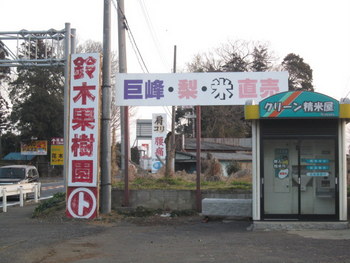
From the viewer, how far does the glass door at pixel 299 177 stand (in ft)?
40.3

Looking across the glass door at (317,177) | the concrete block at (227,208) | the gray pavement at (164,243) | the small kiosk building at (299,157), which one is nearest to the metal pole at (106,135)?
the gray pavement at (164,243)

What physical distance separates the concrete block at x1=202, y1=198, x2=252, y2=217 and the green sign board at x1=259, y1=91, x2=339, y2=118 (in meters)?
2.94

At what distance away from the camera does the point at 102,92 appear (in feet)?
46.2

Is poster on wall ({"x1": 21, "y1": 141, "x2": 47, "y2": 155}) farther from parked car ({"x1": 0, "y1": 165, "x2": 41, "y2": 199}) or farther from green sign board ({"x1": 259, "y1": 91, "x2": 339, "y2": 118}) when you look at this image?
green sign board ({"x1": 259, "y1": 91, "x2": 339, "y2": 118})

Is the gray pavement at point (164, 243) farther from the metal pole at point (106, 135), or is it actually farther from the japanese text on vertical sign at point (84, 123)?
the japanese text on vertical sign at point (84, 123)

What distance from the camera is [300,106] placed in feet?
37.4

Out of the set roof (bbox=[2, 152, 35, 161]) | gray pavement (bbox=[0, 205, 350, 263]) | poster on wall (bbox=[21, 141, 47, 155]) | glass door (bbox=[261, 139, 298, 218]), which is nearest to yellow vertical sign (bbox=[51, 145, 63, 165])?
poster on wall (bbox=[21, 141, 47, 155])

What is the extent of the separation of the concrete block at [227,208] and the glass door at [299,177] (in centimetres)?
84

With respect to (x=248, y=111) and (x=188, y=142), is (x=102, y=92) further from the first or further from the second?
(x=188, y=142)

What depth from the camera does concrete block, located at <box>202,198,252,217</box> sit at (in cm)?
1314

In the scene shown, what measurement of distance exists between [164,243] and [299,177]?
14.4 ft

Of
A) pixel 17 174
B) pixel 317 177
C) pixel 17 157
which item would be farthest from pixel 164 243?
pixel 17 157

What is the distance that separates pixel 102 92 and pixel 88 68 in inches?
33.5

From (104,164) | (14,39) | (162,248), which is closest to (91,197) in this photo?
(104,164)
